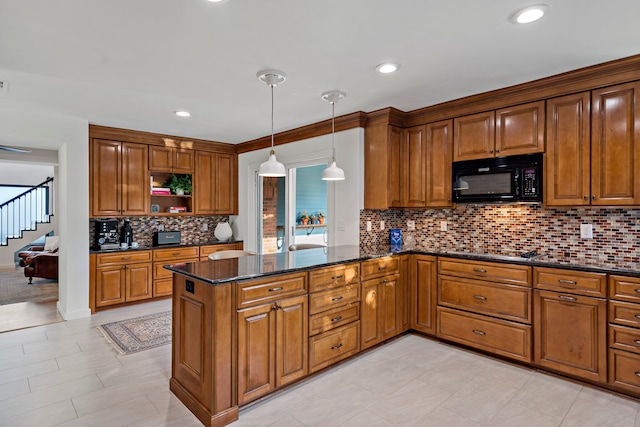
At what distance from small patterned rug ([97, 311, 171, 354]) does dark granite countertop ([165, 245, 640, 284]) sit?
130cm

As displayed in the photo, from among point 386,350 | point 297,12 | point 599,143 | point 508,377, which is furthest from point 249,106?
point 508,377

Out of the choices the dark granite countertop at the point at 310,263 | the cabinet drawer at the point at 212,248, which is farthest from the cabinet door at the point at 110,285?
the dark granite countertop at the point at 310,263

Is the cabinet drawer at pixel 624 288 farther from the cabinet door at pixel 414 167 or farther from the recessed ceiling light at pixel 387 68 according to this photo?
the recessed ceiling light at pixel 387 68

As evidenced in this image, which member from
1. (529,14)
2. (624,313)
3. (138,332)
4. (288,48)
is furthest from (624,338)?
(138,332)

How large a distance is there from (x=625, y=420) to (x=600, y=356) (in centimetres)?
48

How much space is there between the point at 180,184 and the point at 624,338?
558 centimetres

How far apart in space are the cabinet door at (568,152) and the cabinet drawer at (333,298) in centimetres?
191

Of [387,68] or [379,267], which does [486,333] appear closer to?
[379,267]

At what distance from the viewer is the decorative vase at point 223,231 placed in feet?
19.8

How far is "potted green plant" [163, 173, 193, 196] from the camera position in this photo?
5605 mm

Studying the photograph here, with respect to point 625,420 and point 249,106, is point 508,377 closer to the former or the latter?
point 625,420

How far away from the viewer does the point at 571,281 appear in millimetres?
2795

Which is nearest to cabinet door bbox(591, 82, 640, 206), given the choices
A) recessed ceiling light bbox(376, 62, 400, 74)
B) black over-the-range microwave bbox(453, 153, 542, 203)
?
black over-the-range microwave bbox(453, 153, 542, 203)

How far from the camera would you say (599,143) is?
113 inches
